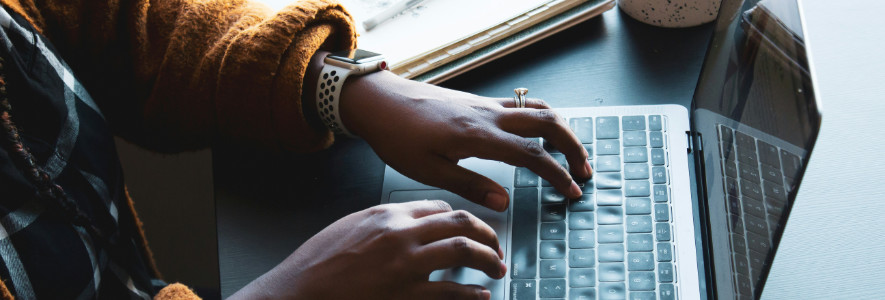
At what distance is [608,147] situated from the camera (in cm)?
66

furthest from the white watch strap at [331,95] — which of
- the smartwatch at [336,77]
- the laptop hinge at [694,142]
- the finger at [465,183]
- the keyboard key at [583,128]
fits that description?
the laptop hinge at [694,142]

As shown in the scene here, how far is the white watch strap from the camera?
0.69m

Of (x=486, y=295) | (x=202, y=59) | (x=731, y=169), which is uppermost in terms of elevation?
(x=202, y=59)

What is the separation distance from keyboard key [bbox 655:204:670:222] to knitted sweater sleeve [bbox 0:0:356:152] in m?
0.32

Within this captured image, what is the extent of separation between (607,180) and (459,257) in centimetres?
16

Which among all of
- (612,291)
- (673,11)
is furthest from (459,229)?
(673,11)

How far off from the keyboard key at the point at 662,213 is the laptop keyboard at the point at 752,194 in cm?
7

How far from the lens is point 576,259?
581 millimetres

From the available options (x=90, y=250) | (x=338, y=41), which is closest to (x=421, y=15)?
(x=338, y=41)

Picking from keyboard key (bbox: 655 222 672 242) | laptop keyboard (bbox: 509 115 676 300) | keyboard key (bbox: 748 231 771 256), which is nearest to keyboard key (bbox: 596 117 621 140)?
laptop keyboard (bbox: 509 115 676 300)

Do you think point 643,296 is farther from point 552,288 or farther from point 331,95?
point 331,95

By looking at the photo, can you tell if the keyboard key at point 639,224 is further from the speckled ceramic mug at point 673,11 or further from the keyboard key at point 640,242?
the speckled ceramic mug at point 673,11

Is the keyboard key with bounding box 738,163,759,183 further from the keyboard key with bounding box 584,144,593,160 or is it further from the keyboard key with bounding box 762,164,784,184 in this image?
the keyboard key with bounding box 584,144,593,160

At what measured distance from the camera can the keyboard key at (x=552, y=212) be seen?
610 mm
